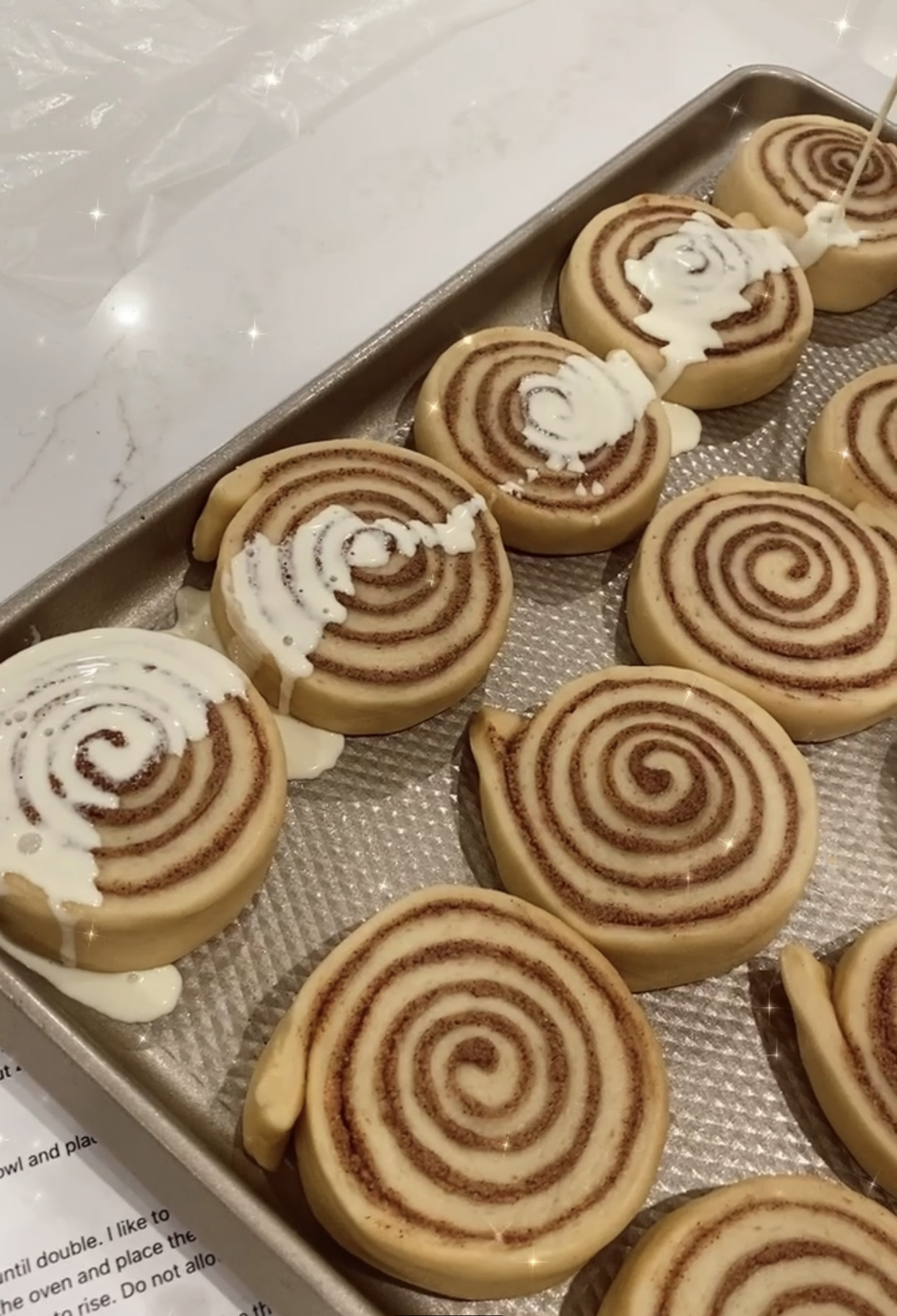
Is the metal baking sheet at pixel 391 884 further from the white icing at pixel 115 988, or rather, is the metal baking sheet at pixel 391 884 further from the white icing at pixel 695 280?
the white icing at pixel 695 280

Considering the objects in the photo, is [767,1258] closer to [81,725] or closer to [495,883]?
[495,883]

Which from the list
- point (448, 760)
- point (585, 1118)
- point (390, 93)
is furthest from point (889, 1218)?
point (390, 93)

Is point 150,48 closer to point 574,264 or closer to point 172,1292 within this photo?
point 574,264

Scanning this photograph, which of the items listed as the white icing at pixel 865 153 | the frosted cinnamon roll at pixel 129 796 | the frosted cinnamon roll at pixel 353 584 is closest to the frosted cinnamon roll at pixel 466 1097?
the frosted cinnamon roll at pixel 129 796

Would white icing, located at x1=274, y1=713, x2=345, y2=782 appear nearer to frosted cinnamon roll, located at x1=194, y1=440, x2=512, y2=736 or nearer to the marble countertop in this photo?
frosted cinnamon roll, located at x1=194, y1=440, x2=512, y2=736

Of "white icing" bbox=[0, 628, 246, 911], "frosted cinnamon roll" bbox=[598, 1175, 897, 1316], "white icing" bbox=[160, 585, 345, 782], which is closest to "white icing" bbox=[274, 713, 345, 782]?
"white icing" bbox=[160, 585, 345, 782]
